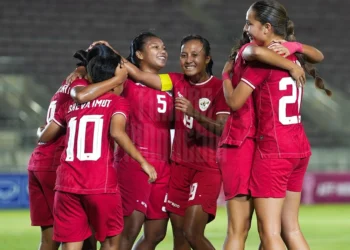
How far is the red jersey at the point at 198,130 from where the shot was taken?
6.98 meters

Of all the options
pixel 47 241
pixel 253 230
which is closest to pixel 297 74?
pixel 47 241

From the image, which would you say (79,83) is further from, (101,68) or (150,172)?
(150,172)

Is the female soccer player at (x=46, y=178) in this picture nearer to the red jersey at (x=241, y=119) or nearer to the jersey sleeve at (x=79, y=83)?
the jersey sleeve at (x=79, y=83)

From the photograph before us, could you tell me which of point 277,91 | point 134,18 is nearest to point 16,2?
point 134,18

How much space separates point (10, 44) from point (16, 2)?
67.5 inches

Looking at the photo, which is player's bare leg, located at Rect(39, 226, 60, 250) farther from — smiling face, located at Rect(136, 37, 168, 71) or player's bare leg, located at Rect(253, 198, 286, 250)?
player's bare leg, located at Rect(253, 198, 286, 250)

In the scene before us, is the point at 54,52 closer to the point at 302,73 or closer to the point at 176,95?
the point at 176,95

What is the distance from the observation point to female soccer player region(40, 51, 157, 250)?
593 cm

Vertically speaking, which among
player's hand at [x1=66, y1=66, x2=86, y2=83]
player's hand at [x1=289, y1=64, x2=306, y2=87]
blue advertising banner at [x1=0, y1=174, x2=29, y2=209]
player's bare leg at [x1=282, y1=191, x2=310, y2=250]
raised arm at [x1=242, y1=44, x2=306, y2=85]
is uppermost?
raised arm at [x1=242, y1=44, x2=306, y2=85]

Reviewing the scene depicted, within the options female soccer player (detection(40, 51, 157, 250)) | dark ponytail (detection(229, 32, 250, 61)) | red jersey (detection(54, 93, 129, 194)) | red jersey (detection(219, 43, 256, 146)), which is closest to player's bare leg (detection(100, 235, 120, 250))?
female soccer player (detection(40, 51, 157, 250))

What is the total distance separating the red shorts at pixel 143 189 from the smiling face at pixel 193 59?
34.3 inches

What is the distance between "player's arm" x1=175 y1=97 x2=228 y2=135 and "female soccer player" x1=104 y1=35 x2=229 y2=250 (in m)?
0.05

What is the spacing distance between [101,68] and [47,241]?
169cm

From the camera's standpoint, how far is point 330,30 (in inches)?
915
